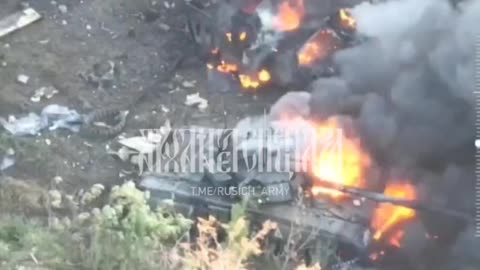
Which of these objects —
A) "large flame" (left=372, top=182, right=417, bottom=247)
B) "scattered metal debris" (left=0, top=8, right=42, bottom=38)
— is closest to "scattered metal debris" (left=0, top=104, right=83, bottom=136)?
"scattered metal debris" (left=0, top=8, right=42, bottom=38)

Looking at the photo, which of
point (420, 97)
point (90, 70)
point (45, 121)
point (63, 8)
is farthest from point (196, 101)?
point (420, 97)

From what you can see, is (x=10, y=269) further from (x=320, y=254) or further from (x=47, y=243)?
(x=320, y=254)

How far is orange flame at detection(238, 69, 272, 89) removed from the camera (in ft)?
21.9

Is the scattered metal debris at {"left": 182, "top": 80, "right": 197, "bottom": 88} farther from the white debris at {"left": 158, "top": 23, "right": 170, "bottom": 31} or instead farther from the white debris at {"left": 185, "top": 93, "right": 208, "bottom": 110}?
the white debris at {"left": 158, "top": 23, "right": 170, "bottom": 31}

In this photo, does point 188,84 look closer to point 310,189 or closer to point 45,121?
point 45,121

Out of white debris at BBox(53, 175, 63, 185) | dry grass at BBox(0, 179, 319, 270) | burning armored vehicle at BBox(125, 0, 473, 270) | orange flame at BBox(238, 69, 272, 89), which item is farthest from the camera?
orange flame at BBox(238, 69, 272, 89)

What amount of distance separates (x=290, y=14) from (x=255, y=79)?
587 millimetres

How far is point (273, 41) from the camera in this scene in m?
6.65

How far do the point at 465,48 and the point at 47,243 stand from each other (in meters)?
2.79

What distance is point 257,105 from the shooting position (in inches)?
260

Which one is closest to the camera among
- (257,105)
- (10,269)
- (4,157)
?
(10,269)

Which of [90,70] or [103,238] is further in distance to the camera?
[90,70]

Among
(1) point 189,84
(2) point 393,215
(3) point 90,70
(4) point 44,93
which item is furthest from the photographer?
(3) point 90,70

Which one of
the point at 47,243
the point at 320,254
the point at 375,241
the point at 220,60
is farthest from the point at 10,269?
the point at 220,60
